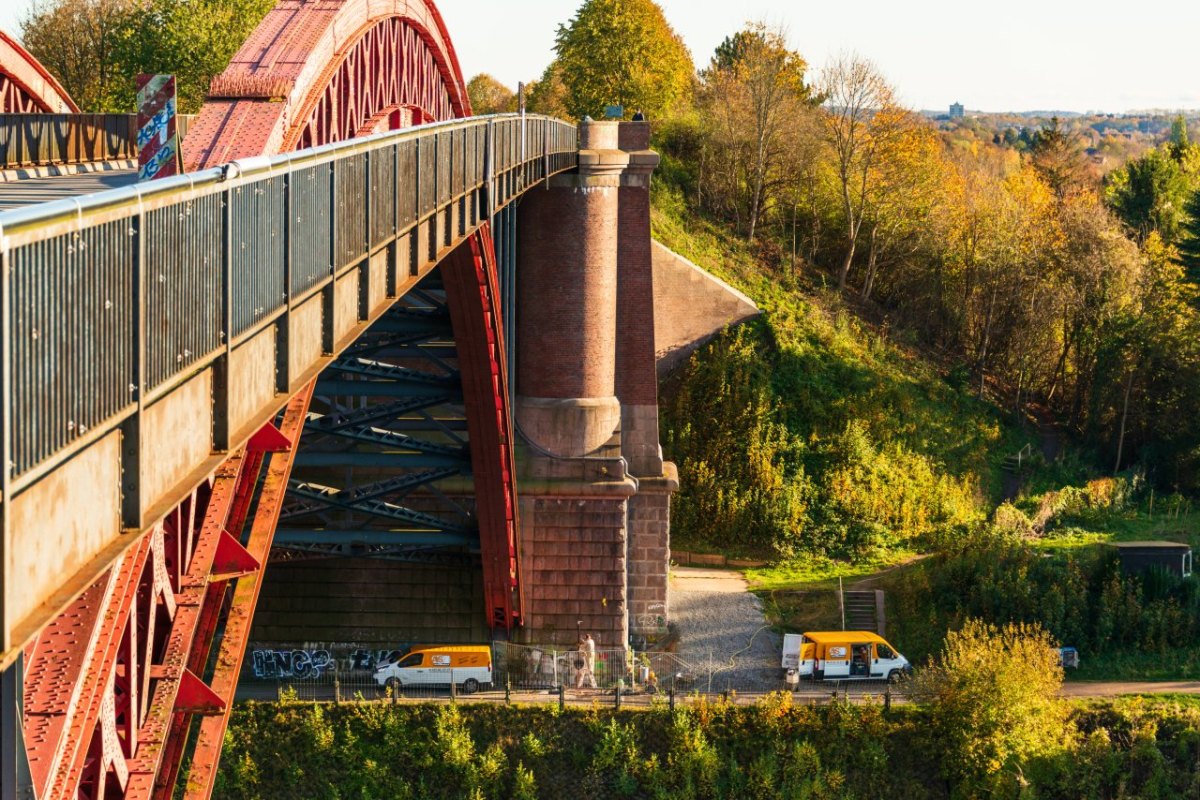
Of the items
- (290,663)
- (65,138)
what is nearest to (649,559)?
(290,663)

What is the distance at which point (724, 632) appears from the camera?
1533 inches

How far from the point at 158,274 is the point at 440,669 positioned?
2642cm

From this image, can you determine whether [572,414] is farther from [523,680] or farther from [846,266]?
[846,266]

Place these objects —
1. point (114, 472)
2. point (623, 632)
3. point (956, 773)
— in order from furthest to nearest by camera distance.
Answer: point (623, 632) → point (956, 773) → point (114, 472)

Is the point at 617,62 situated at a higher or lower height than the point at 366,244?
higher

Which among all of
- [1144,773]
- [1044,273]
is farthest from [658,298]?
[1144,773]

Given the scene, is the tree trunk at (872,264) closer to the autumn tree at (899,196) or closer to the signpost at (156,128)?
the autumn tree at (899,196)

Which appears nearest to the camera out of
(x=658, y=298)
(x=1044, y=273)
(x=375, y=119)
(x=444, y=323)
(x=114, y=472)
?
(x=114, y=472)

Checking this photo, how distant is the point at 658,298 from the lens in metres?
49.6

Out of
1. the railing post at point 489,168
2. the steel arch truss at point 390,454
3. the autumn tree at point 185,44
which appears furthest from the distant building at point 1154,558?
the autumn tree at point 185,44

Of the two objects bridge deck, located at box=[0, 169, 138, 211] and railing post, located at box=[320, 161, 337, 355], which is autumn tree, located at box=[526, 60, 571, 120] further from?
railing post, located at box=[320, 161, 337, 355]

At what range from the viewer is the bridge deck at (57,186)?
13516mm

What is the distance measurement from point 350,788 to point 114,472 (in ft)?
83.4

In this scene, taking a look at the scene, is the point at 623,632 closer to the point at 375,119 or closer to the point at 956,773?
the point at 956,773
